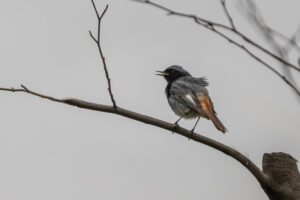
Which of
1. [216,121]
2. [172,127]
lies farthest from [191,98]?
[172,127]

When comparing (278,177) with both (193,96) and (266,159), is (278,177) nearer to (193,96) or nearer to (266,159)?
(266,159)

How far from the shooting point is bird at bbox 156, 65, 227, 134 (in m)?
7.75

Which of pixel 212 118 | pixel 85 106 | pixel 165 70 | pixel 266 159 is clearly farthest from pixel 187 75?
pixel 85 106

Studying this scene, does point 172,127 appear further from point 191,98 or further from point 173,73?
point 173,73

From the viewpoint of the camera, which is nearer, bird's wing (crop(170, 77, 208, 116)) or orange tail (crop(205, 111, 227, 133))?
orange tail (crop(205, 111, 227, 133))

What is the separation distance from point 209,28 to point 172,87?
6.17m

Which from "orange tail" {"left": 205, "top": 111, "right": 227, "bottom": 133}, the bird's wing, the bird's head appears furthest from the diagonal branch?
the bird's head

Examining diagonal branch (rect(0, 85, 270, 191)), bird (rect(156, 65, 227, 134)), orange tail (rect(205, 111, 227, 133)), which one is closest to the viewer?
diagonal branch (rect(0, 85, 270, 191))

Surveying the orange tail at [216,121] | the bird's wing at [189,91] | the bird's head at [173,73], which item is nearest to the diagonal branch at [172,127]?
the orange tail at [216,121]

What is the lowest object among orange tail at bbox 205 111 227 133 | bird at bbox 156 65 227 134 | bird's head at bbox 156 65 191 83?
orange tail at bbox 205 111 227 133

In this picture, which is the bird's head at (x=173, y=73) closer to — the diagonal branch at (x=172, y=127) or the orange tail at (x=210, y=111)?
the orange tail at (x=210, y=111)

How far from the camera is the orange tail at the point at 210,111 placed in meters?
7.21

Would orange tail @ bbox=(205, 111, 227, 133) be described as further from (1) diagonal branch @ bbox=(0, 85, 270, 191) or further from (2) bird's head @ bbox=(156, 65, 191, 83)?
(2) bird's head @ bbox=(156, 65, 191, 83)

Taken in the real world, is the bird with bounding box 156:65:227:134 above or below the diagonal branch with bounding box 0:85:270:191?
above
